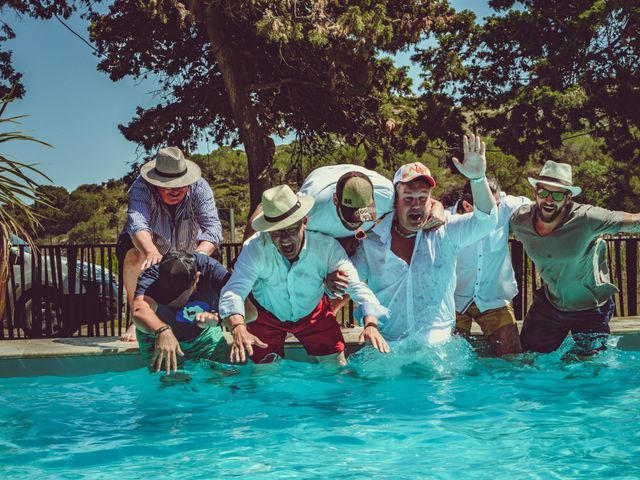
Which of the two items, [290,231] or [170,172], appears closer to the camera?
[290,231]

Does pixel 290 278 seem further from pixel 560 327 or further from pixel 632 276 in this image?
pixel 632 276

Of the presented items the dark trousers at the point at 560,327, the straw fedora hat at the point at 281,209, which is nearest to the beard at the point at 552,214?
the dark trousers at the point at 560,327

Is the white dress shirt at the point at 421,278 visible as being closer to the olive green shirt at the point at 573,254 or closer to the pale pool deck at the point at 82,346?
the olive green shirt at the point at 573,254

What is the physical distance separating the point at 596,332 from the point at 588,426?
3.85ft

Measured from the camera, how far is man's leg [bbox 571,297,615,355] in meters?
5.79

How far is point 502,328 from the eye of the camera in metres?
6.04

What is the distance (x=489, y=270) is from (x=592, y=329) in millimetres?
903

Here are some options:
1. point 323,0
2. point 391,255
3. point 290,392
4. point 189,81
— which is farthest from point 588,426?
point 189,81

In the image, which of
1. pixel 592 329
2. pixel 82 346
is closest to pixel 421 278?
pixel 592 329

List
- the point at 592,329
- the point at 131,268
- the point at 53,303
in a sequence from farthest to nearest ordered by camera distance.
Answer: the point at 53,303 < the point at 131,268 < the point at 592,329

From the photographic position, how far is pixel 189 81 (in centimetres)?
1706

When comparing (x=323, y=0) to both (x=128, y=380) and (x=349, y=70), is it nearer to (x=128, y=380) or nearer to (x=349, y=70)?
(x=349, y=70)

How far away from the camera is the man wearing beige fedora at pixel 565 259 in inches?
215

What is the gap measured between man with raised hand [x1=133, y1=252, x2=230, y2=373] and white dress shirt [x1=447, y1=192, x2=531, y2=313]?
1867mm
